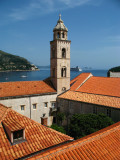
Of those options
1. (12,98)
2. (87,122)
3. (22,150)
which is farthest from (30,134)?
(12,98)

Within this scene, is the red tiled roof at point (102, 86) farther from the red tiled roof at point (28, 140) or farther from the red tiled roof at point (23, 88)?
the red tiled roof at point (28, 140)

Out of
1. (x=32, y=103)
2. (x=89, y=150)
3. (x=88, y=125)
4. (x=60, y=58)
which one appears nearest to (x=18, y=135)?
(x=89, y=150)

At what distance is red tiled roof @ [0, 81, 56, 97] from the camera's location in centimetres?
2730

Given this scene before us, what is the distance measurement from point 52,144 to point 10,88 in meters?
18.7

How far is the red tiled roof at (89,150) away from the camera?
8.70 meters

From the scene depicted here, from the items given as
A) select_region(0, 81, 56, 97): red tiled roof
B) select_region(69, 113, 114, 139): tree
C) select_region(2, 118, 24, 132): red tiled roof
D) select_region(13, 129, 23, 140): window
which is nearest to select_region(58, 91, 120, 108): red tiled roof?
select_region(0, 81, 56, 97): red tiled roof

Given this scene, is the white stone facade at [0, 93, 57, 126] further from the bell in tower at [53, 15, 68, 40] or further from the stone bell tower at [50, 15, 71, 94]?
the bell in tower at [53, 15, 68, 40]

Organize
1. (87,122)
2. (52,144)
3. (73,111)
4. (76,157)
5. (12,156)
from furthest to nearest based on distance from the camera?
(73,111)
(87,122)
(52,144)
(12,156)
(76,157)

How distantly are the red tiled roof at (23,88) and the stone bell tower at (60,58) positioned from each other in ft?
6.80

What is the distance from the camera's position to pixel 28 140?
1162cm

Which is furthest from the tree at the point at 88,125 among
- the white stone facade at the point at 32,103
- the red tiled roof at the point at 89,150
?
the white stone facade at the point at 32,103

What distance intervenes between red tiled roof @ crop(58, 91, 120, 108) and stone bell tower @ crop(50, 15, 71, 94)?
97.2 inches

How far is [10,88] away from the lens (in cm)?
2830

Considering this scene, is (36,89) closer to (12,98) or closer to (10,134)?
(12,98)
